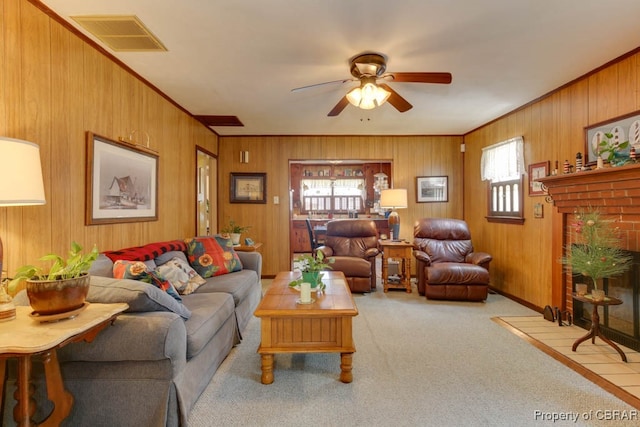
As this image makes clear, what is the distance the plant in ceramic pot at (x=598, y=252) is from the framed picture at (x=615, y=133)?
0.58 metres

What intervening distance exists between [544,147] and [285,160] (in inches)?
144

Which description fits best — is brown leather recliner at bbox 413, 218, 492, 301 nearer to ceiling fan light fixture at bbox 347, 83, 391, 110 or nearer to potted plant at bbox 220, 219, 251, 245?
ceiling fan light fixture at bbox 347, 83, 391, 110

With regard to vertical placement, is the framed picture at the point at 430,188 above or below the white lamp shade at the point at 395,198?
above

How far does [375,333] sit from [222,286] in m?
1.50

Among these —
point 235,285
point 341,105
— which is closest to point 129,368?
point 235,285

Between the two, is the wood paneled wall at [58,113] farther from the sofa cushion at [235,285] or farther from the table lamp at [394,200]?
the table lamp at [394,200]

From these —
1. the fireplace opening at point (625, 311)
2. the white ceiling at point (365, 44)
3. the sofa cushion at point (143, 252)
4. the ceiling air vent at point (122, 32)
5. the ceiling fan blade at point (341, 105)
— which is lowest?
the fireplace opening at point (625, 311)

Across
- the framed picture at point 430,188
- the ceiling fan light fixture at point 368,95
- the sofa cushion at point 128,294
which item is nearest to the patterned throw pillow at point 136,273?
the sofa cushion at point 128,294

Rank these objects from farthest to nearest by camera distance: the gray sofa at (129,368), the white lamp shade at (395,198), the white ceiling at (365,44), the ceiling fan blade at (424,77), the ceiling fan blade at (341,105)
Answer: the white lamp shade at (395,198) → the ceiling fan blade at (341,105) → the ceiling fan blade at (424,77) → the white ceiling at (365,44) → the gray sofa at (129,368)

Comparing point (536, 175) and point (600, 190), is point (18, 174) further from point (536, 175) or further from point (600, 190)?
point (536, 175)

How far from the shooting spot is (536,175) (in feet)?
12.1

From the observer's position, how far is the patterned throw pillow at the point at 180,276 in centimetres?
262

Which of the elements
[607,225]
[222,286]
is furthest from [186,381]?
[607,225]

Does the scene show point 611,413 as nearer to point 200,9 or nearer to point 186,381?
point 186,381
